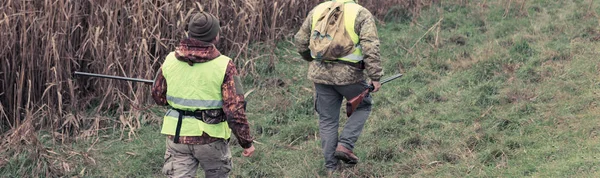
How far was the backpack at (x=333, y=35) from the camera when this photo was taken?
5270mm

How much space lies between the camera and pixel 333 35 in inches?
207

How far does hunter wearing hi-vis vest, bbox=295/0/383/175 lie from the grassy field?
12.6 inches

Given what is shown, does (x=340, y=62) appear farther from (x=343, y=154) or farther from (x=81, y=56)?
(x=81, y=56)

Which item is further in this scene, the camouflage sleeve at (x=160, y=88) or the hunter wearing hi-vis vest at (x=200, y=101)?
the camouflage sleeve at (x=160, y=88)

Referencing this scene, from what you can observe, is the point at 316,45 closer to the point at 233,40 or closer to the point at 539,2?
the point at 233,40

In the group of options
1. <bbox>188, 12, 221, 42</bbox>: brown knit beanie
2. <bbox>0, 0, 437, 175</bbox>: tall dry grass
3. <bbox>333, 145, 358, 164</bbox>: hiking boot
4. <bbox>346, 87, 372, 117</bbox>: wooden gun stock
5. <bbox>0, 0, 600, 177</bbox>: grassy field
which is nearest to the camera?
<bbox>188, 12, 221, 42</bbox>: brown knit beanie

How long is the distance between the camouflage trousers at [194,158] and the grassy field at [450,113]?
4.86ft

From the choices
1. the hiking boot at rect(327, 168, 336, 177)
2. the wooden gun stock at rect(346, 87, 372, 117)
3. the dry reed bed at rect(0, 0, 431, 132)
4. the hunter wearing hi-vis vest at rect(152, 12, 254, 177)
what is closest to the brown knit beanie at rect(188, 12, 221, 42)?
the hunter wearing hi-vis vest at rect(152, 12, 254, 177)

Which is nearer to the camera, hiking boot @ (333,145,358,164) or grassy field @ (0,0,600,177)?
hiking boot @ (333,145,358,164)

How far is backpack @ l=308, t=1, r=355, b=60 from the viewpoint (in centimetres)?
527

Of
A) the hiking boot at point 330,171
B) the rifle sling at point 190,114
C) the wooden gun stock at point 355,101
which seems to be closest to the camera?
the rifle sling at point 190,114

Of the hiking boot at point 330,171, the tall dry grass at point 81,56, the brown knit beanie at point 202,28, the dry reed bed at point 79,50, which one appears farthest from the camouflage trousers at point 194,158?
the dry reed bed at point 79,50

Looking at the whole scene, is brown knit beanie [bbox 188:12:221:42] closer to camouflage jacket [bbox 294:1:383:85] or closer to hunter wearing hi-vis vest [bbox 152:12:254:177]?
hunter wearing hi-vis vest [bbox 152:12:254:177]

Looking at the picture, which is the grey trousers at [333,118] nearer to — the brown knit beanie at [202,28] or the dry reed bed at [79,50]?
the brown knit beanie at [202,28]
